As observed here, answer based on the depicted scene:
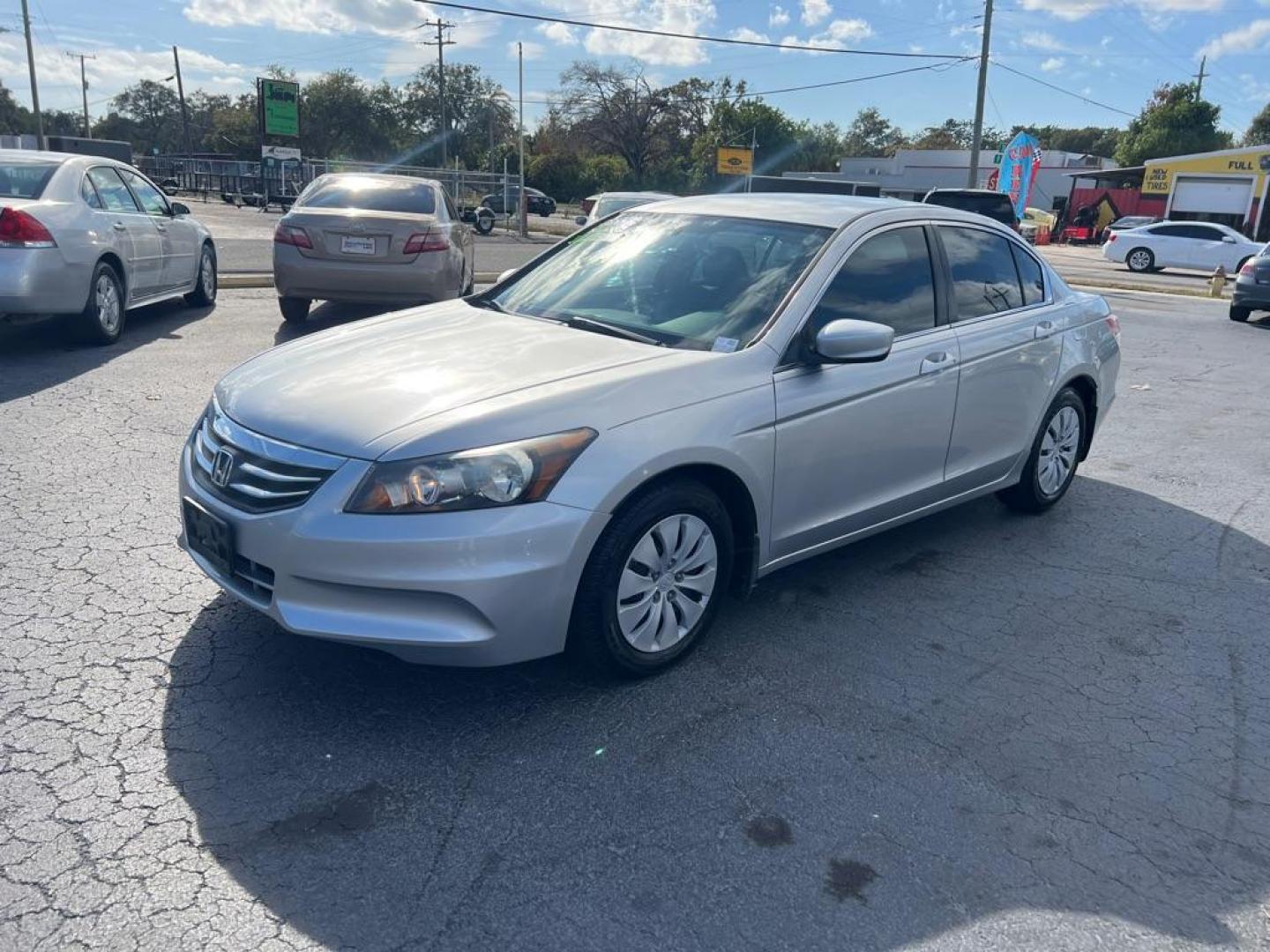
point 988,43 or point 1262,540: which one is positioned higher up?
point 988,43

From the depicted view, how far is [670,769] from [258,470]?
157 cm

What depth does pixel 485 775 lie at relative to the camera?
2.95 m

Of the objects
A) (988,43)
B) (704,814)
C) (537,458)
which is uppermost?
(988,43)

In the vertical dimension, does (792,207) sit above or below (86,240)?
above

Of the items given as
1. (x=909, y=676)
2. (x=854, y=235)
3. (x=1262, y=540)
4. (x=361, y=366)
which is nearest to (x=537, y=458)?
(x=361, y=366)

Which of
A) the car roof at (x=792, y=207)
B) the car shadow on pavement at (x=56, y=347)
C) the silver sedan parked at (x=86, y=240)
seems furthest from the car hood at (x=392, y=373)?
the silver sedan parked at (x=86, y=240)

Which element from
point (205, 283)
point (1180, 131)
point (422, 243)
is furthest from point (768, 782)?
point (1180, 131)

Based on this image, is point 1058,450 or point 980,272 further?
point 1058,450

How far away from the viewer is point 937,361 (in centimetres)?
436

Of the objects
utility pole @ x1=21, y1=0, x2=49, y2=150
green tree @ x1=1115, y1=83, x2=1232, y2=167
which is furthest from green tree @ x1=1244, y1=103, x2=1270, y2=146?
utility pole @ x1=21, y1=0, x2=49, y2=150

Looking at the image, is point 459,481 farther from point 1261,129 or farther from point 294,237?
point 1261,129

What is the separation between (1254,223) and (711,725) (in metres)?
49.0

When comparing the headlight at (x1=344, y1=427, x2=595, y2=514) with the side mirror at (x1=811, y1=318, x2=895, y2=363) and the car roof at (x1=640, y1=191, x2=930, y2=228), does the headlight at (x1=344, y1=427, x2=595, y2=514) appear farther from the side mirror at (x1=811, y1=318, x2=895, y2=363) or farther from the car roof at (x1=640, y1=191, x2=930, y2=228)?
the car roof at (x1=640, y1=191, x2=930, y2=228)

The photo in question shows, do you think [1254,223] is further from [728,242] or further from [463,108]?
[463,108]
